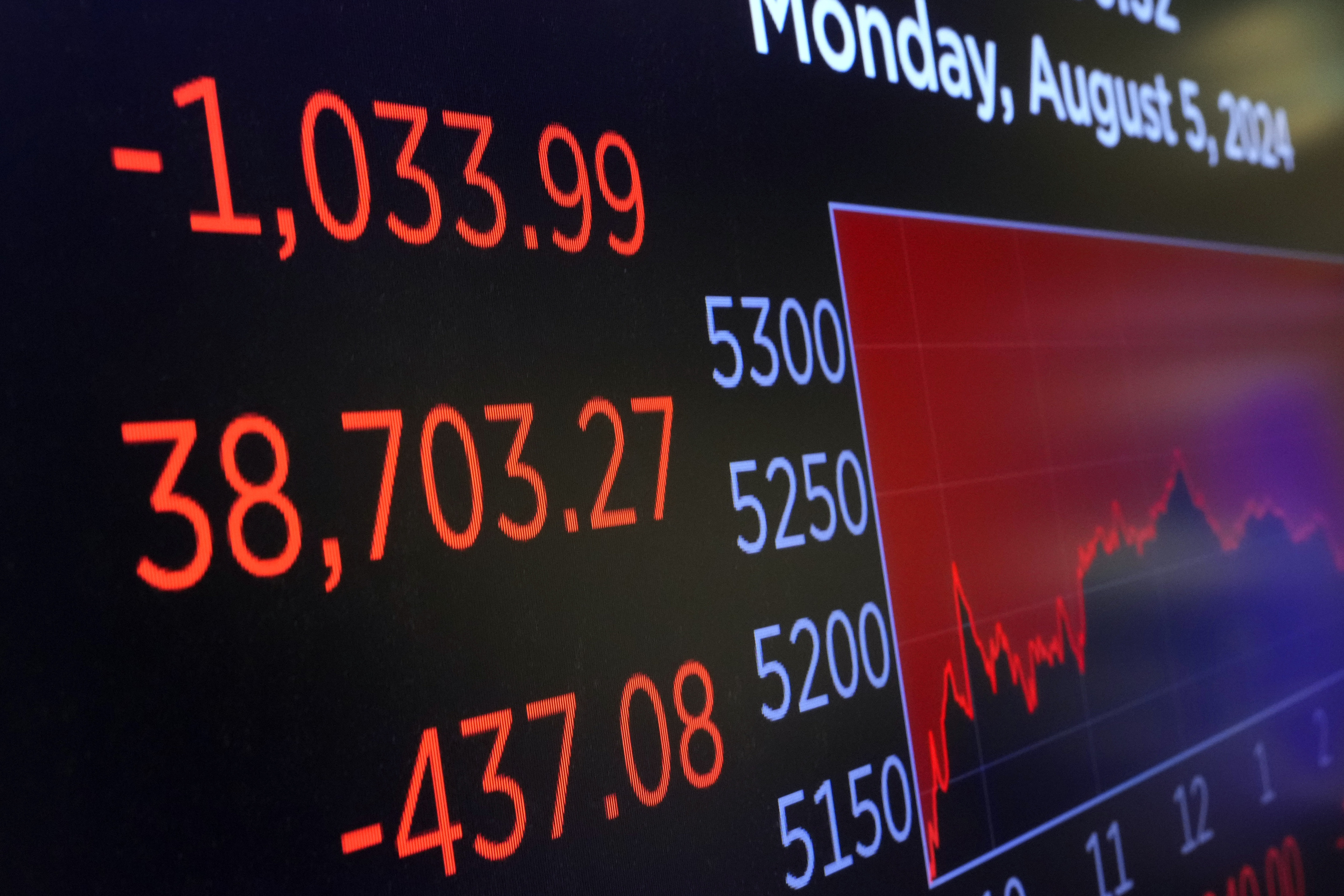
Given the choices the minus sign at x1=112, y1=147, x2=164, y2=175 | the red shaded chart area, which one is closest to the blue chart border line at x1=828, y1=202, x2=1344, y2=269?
the red shaded chart area

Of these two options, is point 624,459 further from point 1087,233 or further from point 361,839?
point 1087,233

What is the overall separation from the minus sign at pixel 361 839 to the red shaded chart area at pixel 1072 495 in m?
0.80

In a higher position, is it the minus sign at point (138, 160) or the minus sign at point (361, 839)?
the minus sign at point (138, 160)

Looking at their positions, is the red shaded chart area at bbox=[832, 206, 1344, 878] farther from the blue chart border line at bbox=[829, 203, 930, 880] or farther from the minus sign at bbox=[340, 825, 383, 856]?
the minus sign at bbox=[340, 825, 383, 856]

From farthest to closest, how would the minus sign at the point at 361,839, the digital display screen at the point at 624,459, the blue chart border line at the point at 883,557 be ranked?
the blue chart border line at the point at 883,557, the minus sign at the point at 361,839, the digital display screen at the point at 624,459

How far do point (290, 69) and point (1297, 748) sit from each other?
229 centimetres

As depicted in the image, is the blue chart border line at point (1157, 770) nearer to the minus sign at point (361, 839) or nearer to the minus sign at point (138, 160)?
the minus sign at point (361, 839)

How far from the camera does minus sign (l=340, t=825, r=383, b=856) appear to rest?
3.91 ft

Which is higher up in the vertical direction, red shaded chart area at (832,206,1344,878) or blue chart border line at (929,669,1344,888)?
red shaded chart area at (832,206,1344,878)

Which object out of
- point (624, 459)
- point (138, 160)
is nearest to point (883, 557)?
point (624, 459)

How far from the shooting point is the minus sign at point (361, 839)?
1.19 meters

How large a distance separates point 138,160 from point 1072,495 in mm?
1507

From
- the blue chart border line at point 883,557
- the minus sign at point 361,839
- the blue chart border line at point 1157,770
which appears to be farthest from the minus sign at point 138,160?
the blue chart border line at point 1157,770

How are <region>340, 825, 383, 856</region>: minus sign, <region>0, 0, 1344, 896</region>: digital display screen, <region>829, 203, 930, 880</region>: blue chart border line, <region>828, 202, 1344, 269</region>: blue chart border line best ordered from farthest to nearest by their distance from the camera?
<region>828, 202, 1344, 269</region>: blue chart border line
<region>829, 203, 930, 880</region>: blue chart border line
<region>340, 825, 383, 856</region>: minus sign
<region>0, 0, 1344, 896</region>: digital display screen
